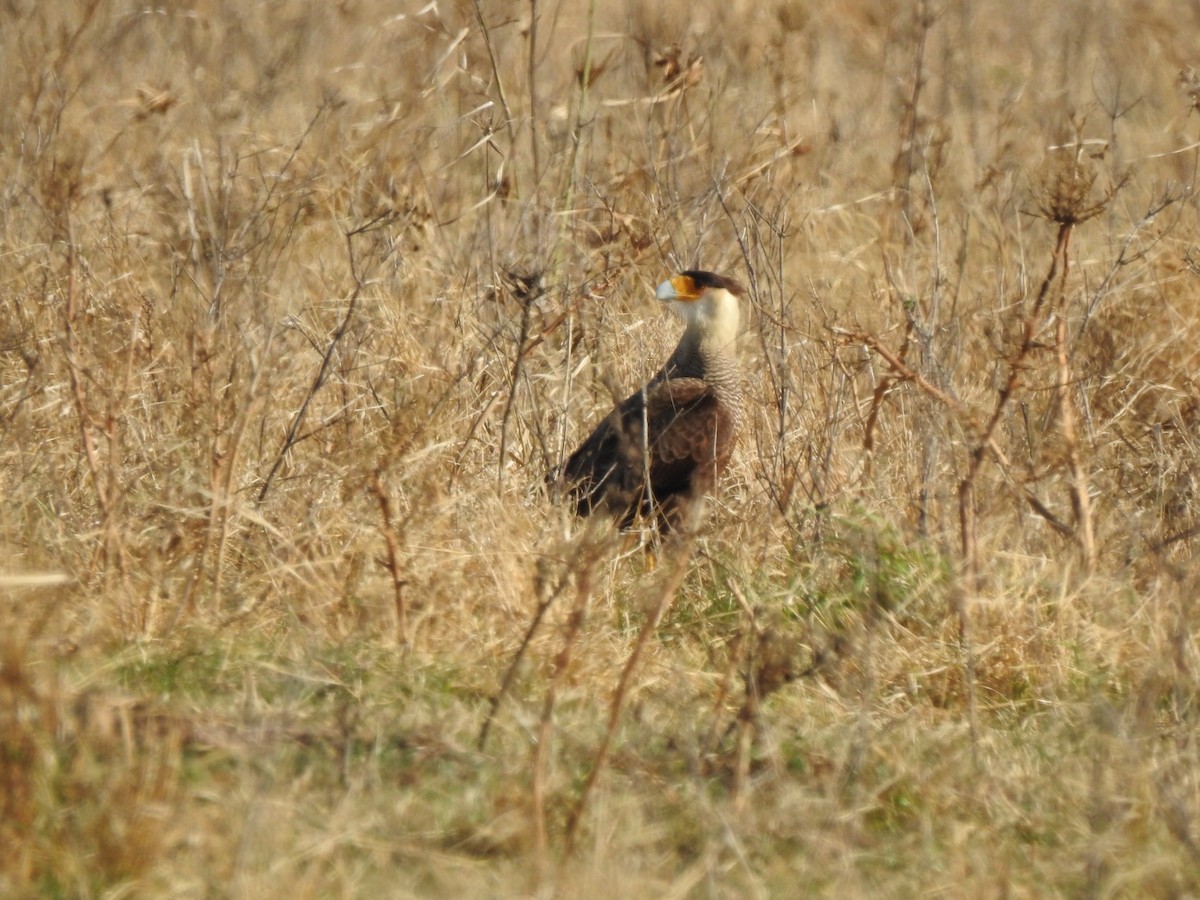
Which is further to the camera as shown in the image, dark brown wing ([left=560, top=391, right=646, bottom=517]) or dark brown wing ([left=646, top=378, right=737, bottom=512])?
dark brown wing ([left=646, top=378, right=737, bottom=512])

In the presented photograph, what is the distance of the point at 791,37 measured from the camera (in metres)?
9.54

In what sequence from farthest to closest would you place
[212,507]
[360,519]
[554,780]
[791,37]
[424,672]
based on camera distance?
1. [791,37]
2. [360,519]
3. [212,507]
4. [424,672]
5. [554,780]

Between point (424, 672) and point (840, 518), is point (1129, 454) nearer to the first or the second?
point (840, 518)

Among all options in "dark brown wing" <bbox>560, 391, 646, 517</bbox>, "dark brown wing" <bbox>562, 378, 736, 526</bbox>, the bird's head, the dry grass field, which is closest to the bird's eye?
the bird's head

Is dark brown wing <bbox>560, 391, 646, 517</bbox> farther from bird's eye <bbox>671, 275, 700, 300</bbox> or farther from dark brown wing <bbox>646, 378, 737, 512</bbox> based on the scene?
bird's eye <bbox>671, 275, 700, 300</bbox>

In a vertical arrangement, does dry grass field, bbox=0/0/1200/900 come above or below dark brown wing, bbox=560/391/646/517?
above

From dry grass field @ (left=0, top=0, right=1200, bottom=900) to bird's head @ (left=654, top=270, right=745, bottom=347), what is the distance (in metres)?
0.13

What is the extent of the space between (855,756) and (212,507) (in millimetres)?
1588

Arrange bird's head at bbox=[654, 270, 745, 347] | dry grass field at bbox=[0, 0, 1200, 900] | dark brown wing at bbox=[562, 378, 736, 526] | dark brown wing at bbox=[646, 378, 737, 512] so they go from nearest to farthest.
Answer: dry grass field at bbox=[0, 0, 1200, 900]
dark brown wing at bbox=[562, 378, 736, 526]
dark brown wing at bbox=[646, 378, 737, 512]
bird's head at bbox=[654, 270, 745, 347]

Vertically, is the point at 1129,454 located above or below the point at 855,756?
below

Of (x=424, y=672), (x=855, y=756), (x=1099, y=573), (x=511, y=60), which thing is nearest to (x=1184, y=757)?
(x=855, y=756)

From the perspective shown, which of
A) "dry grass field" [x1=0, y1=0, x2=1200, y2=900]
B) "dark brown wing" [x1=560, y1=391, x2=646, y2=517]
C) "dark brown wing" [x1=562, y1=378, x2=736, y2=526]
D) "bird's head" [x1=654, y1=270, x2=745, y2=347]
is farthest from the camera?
"bird's head" [x1=654, y1=270, x2=745, y2=347]

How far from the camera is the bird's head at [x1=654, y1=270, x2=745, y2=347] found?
17.3 feet

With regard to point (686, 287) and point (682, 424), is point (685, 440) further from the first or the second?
point (686, 287)
